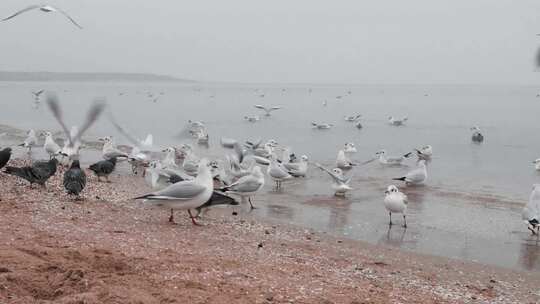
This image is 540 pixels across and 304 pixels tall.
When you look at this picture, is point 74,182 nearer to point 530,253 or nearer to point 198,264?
point 198,264

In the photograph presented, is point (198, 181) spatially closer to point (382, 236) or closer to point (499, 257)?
point (382, 236)

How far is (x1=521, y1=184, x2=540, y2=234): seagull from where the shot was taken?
37.9ft

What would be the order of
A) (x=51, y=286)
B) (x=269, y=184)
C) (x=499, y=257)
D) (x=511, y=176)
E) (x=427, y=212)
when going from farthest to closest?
1. (x=511, y=176)
2. (x=269, y=184)
3. (x=427, y=212)
4. (x=499, y=257)
5. (x=51, y=286)

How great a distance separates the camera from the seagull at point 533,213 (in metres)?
11.6

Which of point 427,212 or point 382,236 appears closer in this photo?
point 382,236

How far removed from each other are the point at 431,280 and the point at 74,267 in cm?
485

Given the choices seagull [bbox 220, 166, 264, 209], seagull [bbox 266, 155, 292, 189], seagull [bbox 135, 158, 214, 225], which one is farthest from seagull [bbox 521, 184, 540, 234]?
seagull [bbox 266, 155, 292, 189]

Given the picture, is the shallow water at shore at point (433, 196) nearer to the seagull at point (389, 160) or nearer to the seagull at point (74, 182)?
the seagull at point (389, 160)

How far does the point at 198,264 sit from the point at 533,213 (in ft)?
25.4

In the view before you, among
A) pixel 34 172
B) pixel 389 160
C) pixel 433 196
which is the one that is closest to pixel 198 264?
pixel 34 172

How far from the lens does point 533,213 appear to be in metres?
11.8

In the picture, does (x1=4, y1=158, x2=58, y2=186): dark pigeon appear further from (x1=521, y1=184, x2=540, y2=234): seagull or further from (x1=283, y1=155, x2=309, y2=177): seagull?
(x1=521, y1=184, x2=540, y2=234): seagull

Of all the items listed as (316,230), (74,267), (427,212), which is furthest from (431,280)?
(427,212)

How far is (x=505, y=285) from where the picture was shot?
8414mm
